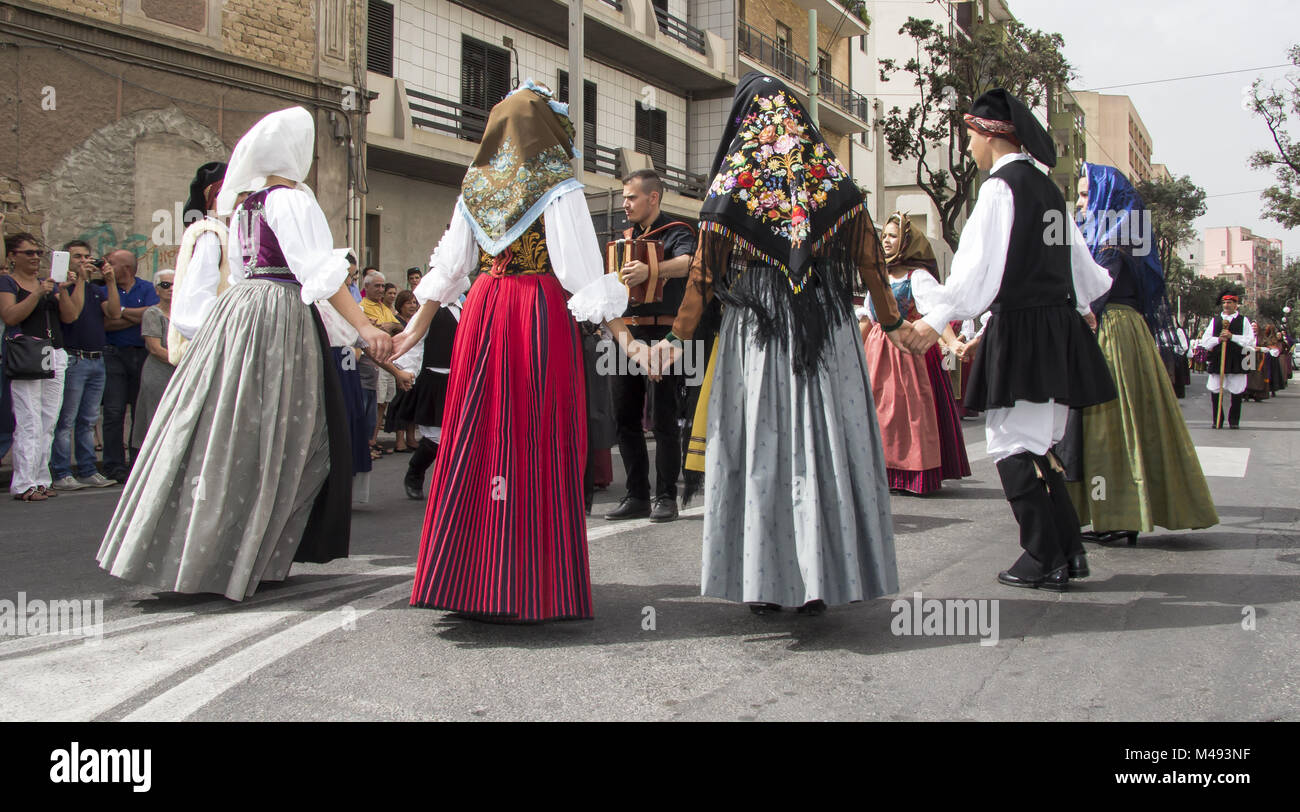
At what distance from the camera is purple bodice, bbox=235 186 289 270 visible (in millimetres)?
4863

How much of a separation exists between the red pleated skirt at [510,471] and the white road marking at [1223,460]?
6480 mm

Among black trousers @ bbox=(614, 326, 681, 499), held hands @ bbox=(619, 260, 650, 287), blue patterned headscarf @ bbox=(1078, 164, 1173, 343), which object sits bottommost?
black trousers @ bbox=(614, 326, 681, 499)

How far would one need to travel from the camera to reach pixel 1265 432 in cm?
1514

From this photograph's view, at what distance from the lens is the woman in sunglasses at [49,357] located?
337 inches

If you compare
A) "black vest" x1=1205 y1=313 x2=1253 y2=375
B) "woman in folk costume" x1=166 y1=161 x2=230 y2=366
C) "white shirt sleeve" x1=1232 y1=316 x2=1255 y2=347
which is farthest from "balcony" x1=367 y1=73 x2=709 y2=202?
"woman in folk costume" x1=166 y1=161 x2=230 y2=366

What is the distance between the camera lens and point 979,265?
484cm

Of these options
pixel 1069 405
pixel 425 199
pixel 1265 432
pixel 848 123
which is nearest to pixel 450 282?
pixel 1069 405

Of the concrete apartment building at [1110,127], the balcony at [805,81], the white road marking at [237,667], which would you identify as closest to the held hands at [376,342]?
the white road marking at [237,667]

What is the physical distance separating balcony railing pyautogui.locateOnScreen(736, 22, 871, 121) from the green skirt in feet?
73.7

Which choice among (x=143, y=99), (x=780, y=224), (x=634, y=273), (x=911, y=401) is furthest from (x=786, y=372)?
(x=143, y=99)

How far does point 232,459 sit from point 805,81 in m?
32.1

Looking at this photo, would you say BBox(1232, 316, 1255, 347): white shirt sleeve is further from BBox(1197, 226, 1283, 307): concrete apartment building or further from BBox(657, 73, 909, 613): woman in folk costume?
BBox(1197, 226, 1283, 307): concrete apartment building

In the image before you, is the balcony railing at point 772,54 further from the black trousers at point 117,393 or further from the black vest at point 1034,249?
the black vest at point 1034,249

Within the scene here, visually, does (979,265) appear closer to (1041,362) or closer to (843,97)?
(1041,362)
